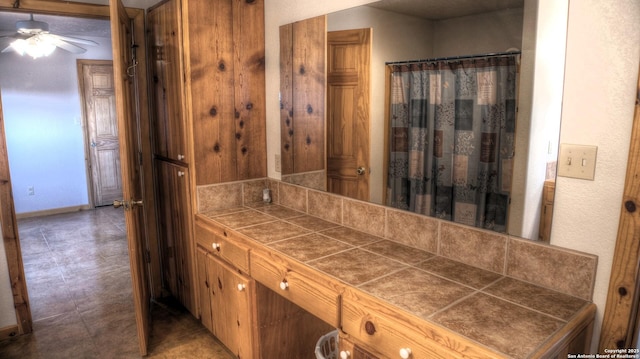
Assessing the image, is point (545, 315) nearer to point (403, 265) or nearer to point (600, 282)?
point (600, 282)

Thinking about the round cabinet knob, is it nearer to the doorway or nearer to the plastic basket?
the plastic basket

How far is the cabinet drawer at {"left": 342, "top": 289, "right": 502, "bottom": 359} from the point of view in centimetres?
119

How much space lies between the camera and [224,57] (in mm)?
2592

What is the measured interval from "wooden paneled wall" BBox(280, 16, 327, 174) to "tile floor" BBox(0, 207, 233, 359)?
1281 millimetres

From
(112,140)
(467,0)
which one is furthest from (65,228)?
(467,0)

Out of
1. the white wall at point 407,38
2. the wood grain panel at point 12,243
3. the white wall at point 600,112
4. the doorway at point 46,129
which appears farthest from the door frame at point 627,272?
the doorway at point 46,129

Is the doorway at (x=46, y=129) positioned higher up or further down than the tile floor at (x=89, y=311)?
higher up

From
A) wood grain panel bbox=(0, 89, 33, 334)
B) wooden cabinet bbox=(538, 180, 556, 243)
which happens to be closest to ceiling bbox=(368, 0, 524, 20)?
wooden cabinet bbox=(538, 180, 556, 243)

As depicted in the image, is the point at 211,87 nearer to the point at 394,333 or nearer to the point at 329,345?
the point at 329,345

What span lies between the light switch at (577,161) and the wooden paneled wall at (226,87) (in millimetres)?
1839

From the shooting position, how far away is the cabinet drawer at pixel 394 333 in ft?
3.91

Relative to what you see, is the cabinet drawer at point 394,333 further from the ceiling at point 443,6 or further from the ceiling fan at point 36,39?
the ceiling fan at point 36,39

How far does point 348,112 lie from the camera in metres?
2.19

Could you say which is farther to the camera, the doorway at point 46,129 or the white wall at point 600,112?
the doorway at point 46,129
